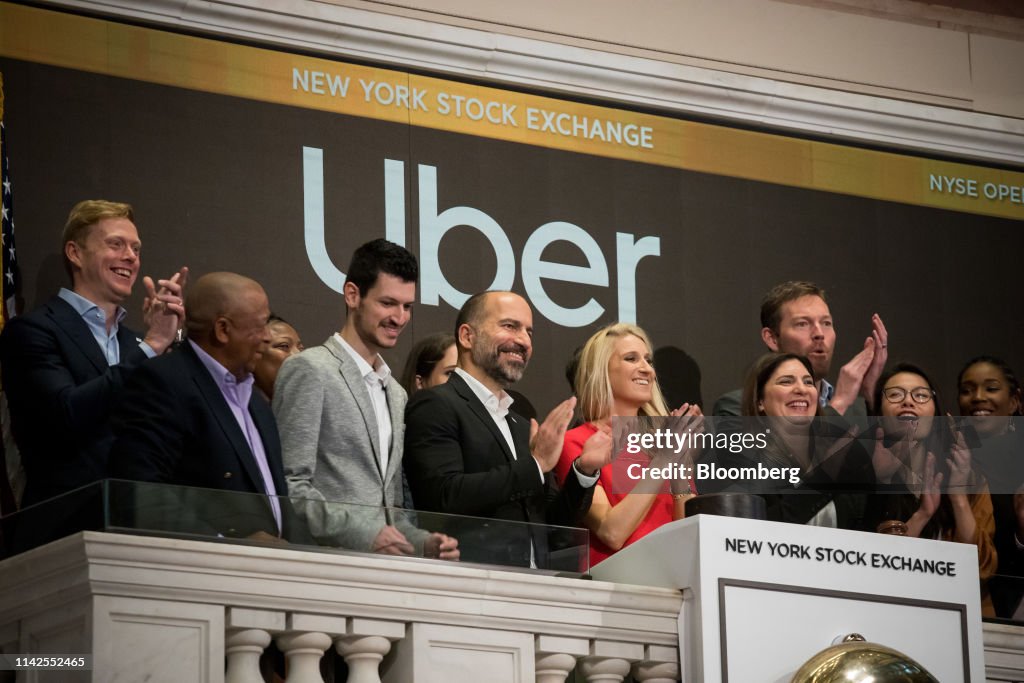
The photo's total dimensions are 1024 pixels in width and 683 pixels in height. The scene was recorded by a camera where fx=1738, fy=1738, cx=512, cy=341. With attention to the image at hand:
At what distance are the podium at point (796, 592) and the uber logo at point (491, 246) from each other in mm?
2086

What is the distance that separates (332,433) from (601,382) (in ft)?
3.58

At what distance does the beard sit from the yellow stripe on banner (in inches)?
65.0

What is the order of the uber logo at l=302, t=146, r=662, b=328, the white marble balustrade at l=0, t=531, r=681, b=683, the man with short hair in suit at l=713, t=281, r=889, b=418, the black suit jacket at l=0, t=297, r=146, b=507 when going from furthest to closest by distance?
1. the man with short hair in suit at l=713, t=281, r=889, b=418
2. the uber logo at l=302, t=146, r=662, b=328
3. the black suit jacket at l=0, t=297, r=146, b=507
4. the white marble balustrade at l=0, t=531, r=681, b=683

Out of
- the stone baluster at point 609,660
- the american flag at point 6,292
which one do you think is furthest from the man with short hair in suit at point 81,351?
the stone baluster at point 609,660

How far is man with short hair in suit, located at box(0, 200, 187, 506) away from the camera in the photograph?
4.48m

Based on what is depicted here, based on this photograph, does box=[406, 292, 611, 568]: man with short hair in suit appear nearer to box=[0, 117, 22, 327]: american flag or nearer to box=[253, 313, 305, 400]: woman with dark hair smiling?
box=[253, 313, 305, 400]: woman with dark hair smiling

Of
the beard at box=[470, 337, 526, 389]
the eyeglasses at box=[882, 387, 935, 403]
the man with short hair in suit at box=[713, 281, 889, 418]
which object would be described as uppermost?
the man with short hair in suit at box=[713, 281, 889, 418]

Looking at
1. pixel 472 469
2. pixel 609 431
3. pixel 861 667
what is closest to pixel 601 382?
pixel 609 431

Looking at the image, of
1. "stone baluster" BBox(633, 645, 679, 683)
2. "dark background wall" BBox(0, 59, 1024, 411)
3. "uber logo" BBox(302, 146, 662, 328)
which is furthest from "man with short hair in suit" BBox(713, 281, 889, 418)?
"stone baluster" BBox(633, 645, 679, 683)

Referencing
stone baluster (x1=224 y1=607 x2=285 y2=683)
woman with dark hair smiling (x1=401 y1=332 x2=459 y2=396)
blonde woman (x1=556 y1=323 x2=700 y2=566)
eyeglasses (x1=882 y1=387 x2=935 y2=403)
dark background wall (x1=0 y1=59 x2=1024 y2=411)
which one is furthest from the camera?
eyeglasses (x1=882 y1=387 x2=935 y2=403)

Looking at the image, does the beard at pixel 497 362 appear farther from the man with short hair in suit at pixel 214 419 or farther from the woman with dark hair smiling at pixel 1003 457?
the woman with dark hair smiling at pixel 1003 457

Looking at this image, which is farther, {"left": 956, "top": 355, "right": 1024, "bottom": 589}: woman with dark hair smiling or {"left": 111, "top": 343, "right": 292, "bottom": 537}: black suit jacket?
{"left": 956, "top": 355, "right": 1024, "bottom": 589}: woman with dark hair smiling

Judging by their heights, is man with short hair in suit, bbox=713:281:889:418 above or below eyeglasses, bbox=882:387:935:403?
above

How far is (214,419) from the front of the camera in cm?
409
